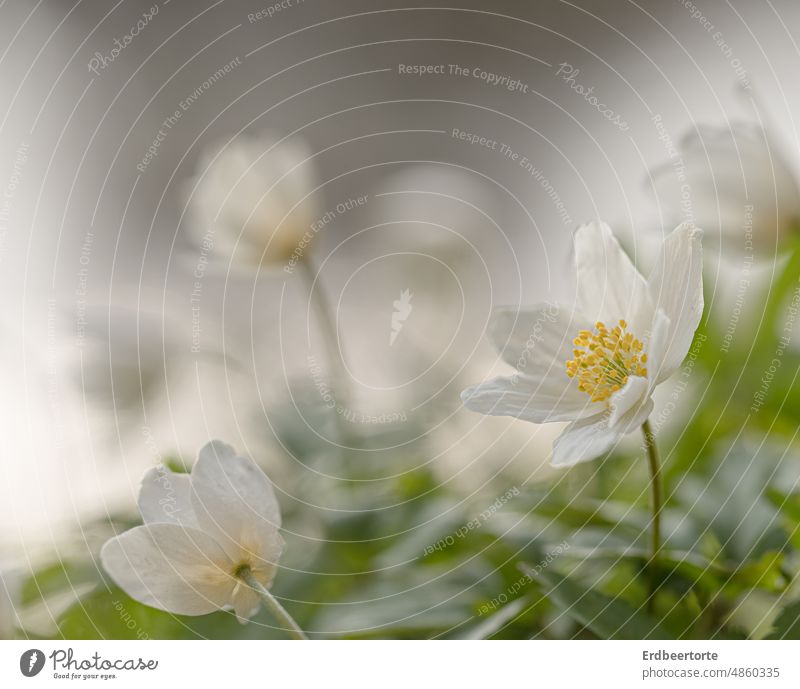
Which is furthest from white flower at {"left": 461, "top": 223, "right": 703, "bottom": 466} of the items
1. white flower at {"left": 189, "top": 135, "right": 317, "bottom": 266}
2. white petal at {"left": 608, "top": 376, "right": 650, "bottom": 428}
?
white flower at {"left": 189, "top": 135, "right": 317, "bottom": 266}

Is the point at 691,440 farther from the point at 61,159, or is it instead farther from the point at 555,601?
the point at 61,159

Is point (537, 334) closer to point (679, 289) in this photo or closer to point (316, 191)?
point (679, 289)

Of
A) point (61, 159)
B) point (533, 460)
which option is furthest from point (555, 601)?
point (61, 159)

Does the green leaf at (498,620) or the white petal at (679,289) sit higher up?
the white petal at (679,289)

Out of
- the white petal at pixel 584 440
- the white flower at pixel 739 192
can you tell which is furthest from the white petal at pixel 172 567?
the white flower at pixel 739 192
